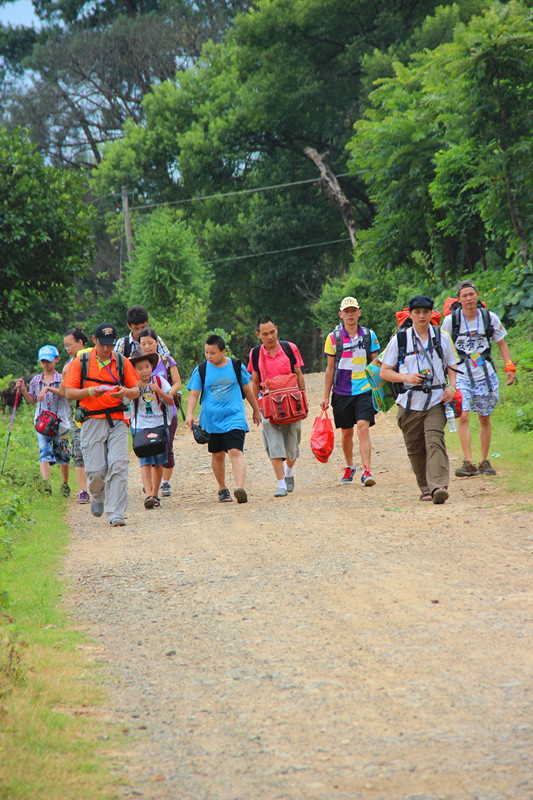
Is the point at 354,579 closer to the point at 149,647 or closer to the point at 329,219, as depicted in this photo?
the point at 149,647

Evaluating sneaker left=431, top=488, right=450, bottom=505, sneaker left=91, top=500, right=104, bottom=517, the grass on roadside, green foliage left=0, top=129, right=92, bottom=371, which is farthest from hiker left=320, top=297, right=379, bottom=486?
green foliage left=0, top=129, right=92, bottom=371

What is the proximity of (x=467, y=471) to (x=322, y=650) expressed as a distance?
541 cm

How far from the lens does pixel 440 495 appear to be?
798cm

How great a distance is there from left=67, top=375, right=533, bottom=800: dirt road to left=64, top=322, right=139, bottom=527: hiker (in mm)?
614

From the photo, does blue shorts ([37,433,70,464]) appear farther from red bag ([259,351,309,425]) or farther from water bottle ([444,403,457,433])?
water bottle ([444,403,457,433])

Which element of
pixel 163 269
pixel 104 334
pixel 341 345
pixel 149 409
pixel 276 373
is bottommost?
pixel 149 409

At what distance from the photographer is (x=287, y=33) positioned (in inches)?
1323

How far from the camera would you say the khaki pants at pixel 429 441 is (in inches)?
318

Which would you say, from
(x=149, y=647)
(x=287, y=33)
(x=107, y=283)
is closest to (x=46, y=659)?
(x=149, y=647)

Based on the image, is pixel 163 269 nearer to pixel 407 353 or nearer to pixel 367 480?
pixel 367 480

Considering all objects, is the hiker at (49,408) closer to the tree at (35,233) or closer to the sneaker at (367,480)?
the tree at (35,233)

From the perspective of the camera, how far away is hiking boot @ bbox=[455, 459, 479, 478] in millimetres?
9414

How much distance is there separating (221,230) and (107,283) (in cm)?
1417

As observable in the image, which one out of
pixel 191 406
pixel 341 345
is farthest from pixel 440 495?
pixel 191 406
